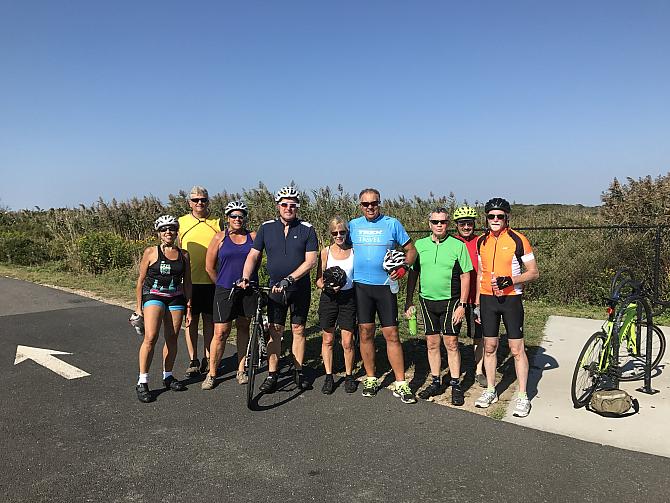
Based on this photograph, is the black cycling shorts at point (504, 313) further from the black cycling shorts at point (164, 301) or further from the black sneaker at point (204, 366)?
the black sneaker at point (204, 366)

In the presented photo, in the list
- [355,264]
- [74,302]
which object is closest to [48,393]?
[355,264]

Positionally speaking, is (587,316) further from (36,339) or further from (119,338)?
(36,339)

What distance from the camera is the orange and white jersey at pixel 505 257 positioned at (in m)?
4.57

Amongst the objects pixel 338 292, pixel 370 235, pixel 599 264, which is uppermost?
pixel 370 235

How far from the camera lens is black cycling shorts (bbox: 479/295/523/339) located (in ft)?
15.2

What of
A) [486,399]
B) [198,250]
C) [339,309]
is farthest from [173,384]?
[486,399]

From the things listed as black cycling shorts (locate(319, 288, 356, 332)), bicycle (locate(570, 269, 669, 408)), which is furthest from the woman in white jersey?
bicycle (locate(570, 269, 669, 408))

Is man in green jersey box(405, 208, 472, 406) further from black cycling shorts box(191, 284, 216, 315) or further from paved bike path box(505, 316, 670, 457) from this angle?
black cycling shorts box(191, 284, 216, 315)

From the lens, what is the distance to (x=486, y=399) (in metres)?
4.86

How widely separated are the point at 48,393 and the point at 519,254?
4.86 m

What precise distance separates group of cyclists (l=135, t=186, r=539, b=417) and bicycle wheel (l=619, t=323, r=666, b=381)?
1465 mm

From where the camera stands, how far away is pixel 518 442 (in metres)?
4.09

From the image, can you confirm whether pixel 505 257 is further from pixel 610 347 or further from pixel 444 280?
pixel 610 347

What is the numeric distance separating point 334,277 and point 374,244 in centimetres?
49
